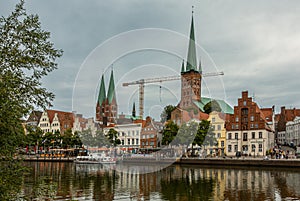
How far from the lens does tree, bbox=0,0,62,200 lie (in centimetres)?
1274

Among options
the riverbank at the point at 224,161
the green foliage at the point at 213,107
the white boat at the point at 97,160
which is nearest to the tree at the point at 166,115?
the green foliage at the point at 213,107

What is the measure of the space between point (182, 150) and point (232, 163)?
19.5 m

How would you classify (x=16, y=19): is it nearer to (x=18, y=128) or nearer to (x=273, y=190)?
(x=18, y=128)

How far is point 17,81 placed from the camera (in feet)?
43.5

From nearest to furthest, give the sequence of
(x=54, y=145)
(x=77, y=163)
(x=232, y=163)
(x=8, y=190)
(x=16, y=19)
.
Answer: (x=8, y=190) → (x=16, y=19) → (x=232, y=163) → (x=77, y=163) → (x=54, y=145)

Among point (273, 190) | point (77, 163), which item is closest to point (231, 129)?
point (77, 163)

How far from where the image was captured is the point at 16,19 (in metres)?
14.0

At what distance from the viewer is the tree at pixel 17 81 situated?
12742 millimetres

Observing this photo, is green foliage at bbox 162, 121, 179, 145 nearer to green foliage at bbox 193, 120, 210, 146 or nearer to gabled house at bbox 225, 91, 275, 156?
green foliage at bbox 193, 120, 210, 146

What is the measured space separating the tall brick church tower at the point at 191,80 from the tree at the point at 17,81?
354 ft

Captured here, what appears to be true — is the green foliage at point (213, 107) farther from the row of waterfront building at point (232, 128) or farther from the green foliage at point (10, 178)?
the green foliage at point (10, 178)

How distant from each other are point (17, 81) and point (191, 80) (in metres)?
134

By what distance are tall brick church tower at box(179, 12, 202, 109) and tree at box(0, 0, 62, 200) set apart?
107850 millimetres

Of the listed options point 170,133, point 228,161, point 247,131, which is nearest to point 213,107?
point 247,131
